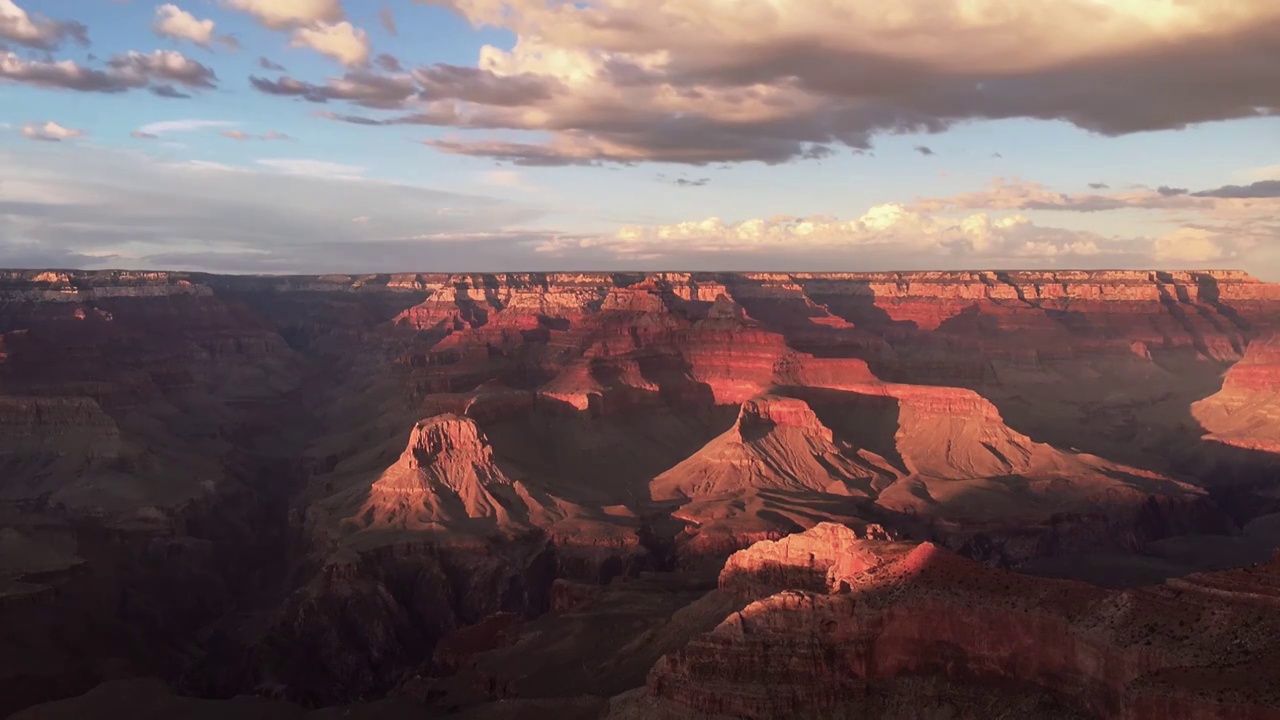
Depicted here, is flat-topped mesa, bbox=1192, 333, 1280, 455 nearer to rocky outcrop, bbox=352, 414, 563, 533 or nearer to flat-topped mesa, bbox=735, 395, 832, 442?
flat-topped mesa, bbox=735, 395, 832, 442

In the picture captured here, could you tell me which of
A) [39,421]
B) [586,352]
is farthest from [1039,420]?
[39,421]

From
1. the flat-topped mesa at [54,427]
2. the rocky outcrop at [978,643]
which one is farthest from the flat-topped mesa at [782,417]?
the rocky outcrop at [978,643]

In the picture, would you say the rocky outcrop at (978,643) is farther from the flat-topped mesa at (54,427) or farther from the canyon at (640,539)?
the flat-topped mesa at (54,427)

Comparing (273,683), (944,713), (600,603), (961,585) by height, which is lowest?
(273,683)

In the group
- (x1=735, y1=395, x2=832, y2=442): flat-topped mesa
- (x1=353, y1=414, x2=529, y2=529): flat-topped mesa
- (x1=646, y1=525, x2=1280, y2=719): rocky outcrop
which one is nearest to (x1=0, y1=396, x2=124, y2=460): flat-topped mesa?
(x1=353, y1=414, x2=529, y2=529): flat-topped mesa

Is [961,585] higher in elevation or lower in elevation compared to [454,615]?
higher

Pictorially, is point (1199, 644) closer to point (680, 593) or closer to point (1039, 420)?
point (680, 593)

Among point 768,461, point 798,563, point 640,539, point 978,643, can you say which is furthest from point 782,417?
point 978,643
